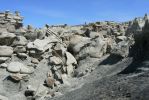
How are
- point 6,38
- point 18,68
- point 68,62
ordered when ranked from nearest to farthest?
point 18,68 < point 68,62 < point 6,38

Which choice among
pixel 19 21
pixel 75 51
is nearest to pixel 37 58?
pixel 75 51

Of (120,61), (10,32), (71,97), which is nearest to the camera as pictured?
(71,97)

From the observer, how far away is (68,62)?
148 ft

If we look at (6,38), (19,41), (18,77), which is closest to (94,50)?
(19,41)

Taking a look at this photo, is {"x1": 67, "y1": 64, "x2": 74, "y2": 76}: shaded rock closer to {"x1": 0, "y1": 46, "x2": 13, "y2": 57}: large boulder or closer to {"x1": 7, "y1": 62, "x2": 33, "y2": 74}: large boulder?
{"x1": 7, "y1": 62, "x2": 33, "y2": 74}: large boulder

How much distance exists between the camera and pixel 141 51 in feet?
118

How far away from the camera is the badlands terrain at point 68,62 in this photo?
31.7m

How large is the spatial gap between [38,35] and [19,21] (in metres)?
3.73

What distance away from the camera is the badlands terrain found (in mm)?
31727

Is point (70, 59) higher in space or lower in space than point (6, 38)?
lower

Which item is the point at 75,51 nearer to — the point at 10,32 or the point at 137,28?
the point at 10,32

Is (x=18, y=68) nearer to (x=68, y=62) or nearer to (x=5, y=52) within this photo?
(x=5, y=52)

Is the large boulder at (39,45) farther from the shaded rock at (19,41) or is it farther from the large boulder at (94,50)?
the large boulder at (94,50)

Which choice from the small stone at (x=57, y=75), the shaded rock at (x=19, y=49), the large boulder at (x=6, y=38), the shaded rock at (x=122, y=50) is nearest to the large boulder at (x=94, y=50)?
the shaded rock at (x=122, y=50)
